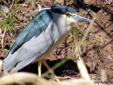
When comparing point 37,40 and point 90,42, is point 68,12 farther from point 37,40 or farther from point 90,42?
point 90,42

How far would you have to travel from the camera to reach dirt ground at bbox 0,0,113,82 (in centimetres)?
349

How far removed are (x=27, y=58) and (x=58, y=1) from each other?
76.3 inches

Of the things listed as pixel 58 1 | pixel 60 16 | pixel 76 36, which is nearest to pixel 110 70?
pixel 76 36

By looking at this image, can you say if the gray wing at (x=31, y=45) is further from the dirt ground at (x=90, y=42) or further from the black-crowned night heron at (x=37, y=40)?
the dirt ground at (x=90, y=42)

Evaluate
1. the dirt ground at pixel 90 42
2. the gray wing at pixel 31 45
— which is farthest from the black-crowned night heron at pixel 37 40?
the dirt ground at pixel 90 42

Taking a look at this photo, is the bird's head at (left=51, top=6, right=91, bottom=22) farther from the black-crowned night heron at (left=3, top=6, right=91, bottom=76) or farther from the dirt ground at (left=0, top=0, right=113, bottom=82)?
the dirt ground at (left=0, top=0, right=113, bottom=82)

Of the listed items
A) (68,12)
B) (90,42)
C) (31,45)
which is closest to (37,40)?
(31,45)

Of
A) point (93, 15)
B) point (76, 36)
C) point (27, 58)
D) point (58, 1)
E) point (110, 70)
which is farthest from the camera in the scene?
point (58, 1)

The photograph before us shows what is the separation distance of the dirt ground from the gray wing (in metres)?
0.58

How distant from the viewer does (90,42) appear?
143 inches

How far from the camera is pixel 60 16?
315 centimetres

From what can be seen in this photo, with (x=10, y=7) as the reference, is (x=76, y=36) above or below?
below

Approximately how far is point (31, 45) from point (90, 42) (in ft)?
3.91

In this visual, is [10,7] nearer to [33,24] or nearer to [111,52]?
[33,24]
